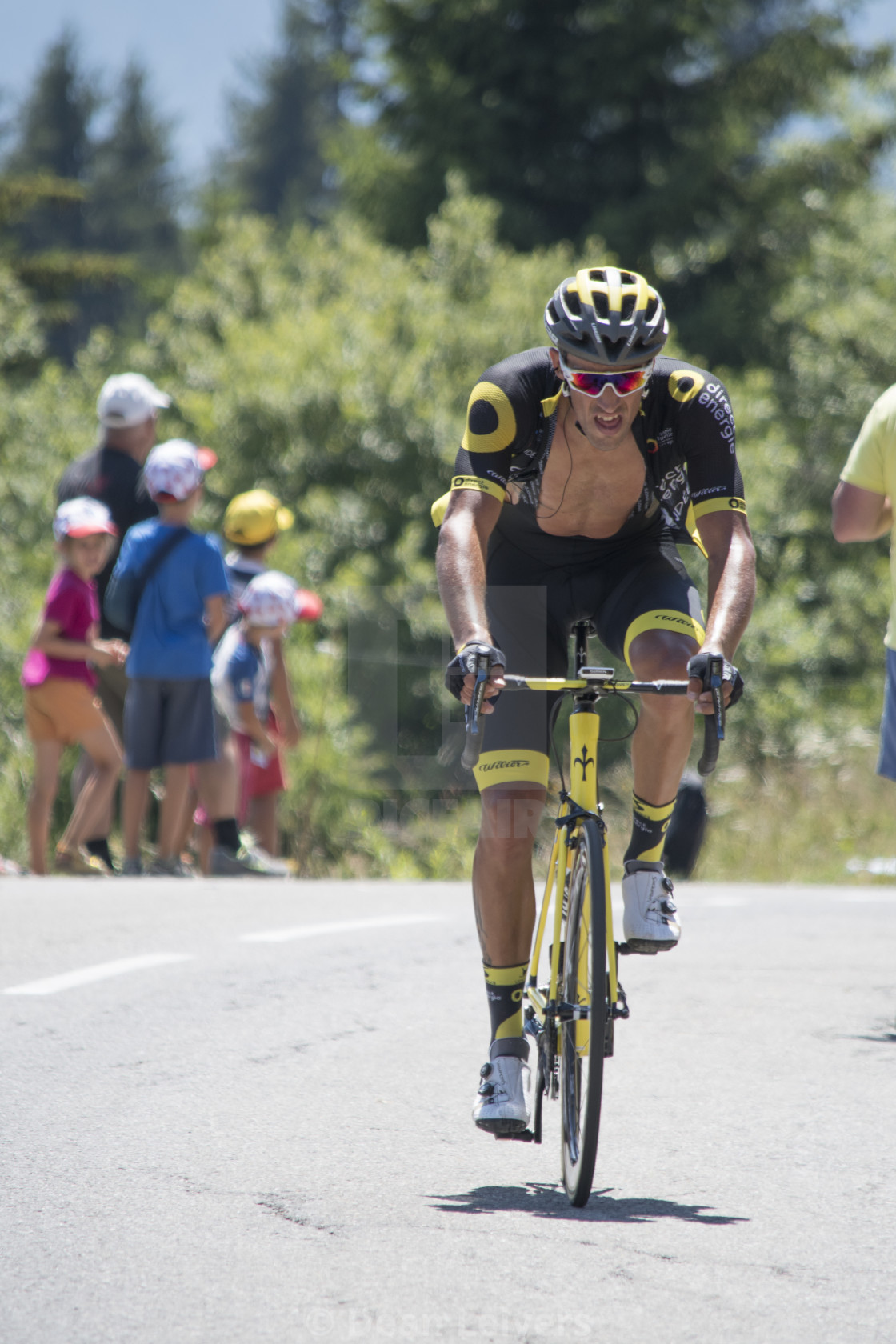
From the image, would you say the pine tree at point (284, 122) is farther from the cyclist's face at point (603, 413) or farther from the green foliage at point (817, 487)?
the cyclist's face at point (603, 413)

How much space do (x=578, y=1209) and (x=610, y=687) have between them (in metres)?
1.20

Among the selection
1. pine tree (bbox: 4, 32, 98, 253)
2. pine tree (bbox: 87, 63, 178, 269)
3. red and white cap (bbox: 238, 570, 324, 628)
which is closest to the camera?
red and white cap (bbox: 238, 570, 324, 628)

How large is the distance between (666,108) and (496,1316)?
25.4 m

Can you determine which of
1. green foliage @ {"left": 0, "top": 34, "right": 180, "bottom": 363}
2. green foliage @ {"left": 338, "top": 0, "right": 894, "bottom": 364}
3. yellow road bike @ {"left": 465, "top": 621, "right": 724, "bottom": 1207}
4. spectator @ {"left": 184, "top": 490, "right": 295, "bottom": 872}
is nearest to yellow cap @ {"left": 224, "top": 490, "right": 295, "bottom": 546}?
spectator @ {"left": 184, "top": 490, "right": 295, "bottom": 872}

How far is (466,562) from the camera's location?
4211 mm

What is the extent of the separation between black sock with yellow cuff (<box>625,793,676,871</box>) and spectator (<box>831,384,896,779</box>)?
1720mm

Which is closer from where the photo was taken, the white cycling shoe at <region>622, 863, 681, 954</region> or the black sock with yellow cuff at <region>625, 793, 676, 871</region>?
the white cycling shoe at <region>622, 863, 681, 954</region>

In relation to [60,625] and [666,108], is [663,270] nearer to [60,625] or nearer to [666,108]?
[666,108]

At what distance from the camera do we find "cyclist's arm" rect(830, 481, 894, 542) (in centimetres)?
622

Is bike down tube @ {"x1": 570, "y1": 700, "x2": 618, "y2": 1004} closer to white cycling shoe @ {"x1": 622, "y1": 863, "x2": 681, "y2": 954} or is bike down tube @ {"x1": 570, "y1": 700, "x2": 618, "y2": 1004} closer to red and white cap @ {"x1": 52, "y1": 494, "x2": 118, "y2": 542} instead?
white cycling shoe @ {"x1": 622, "y1": 863, "x2": 681, "y2": 954}

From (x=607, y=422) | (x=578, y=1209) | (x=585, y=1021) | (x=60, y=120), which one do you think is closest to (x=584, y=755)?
(x=585, y=1021)

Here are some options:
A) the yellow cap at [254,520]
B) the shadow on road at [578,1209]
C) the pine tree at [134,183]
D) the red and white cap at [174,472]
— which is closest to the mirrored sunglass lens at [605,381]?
the shadow on road at [578,1209]

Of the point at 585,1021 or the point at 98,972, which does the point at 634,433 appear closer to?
the point at 585,1021

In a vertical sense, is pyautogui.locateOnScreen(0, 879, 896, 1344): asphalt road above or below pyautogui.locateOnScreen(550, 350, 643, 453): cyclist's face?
below
